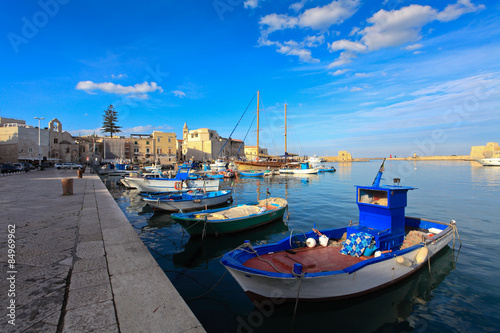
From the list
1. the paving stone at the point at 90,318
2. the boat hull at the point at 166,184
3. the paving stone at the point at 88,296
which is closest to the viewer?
the paving stone at the point at 90,318

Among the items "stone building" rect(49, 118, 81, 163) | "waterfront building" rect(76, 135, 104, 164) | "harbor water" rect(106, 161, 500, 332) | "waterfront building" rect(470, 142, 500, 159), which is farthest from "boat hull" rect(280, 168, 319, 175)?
"waterfront building" rect(470, 142, 500, 159)

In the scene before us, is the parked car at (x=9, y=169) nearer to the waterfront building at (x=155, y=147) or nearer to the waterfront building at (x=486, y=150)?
the waterfront building at (x=155, y=147)

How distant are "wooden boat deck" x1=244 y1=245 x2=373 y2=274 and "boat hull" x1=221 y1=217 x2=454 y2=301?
1.82ft

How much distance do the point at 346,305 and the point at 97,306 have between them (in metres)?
5.41

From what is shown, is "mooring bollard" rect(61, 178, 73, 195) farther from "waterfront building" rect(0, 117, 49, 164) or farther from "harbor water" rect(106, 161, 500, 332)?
"waterfront building" rect(0, 117, 49, 164)

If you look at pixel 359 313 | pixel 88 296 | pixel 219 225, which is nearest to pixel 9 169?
pixel 219 225

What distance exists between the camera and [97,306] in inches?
138

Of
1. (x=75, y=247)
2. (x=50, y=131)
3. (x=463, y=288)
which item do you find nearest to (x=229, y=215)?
(x=75, y=247)

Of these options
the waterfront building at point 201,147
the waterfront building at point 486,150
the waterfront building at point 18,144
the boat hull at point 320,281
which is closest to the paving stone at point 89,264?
the boat hull at point 320,281

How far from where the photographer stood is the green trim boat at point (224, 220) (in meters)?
10.7

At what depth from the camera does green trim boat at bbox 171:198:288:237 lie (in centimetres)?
1066

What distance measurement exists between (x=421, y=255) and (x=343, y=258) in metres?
2.47

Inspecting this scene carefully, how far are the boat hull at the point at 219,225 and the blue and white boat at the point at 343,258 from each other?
4189 mm

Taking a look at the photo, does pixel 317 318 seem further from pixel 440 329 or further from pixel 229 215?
pixel 229 215
